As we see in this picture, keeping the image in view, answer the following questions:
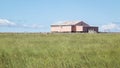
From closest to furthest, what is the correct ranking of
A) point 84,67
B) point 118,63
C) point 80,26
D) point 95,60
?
1. point 84,67
2. point 118,63
3. point 95,60
4. point 80,26

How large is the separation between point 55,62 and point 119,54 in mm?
2696

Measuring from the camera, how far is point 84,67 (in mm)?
8375

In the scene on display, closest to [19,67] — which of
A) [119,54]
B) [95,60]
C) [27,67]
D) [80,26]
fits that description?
[27,67]

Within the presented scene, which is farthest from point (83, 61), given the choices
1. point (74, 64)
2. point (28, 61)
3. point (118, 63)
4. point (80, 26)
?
point (80, 26)

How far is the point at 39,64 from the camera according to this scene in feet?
29.0

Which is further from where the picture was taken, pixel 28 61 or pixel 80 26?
pixel 80 26

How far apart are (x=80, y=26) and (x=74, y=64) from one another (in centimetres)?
6344

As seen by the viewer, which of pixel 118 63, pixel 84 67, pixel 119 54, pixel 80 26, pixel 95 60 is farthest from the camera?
pixel 80 26

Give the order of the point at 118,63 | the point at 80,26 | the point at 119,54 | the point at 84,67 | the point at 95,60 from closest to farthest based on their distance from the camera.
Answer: the point at 84,67 < the point at 118,63 < the point at 95,60 < the point at 119,54 < the point at 80,26

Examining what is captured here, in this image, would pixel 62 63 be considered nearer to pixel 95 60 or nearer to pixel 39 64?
pixel 39 64

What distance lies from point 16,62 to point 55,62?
4.37ft

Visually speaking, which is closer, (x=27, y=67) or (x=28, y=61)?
(x=27, y=67)

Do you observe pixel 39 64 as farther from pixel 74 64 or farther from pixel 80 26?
pixel 80 26

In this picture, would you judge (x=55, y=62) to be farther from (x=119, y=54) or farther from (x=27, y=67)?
(x=119, y=54)
